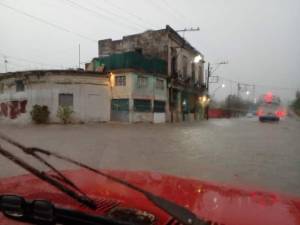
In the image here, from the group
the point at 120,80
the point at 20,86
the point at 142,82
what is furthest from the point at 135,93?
the point at 20,86

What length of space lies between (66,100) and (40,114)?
91.1 inches

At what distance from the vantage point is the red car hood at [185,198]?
2.04 metres

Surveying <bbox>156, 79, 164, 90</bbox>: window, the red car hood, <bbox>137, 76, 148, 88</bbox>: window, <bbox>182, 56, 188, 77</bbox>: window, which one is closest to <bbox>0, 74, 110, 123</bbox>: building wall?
<bbox>137, 76, 148, 88</bbox>: window

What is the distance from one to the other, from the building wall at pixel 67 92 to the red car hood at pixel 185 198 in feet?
87.6

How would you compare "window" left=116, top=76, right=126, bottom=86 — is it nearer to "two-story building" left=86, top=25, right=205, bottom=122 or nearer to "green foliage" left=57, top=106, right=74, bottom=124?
"two-story building" left=86, top=25, right=205, bottom=122

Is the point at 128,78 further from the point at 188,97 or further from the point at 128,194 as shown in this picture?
the point at 128,194

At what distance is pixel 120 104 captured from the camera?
31297mm

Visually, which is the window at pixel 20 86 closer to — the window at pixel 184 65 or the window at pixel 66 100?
the window at pixel 66 100

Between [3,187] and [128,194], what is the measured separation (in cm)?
97

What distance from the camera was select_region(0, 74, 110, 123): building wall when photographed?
2922cm

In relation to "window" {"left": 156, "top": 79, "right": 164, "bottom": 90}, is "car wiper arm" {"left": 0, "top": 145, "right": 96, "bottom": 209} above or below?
Result: below

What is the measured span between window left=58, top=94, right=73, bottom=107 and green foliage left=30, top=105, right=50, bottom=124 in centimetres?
125

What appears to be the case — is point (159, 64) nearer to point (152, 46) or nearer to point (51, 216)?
point (152, 46)

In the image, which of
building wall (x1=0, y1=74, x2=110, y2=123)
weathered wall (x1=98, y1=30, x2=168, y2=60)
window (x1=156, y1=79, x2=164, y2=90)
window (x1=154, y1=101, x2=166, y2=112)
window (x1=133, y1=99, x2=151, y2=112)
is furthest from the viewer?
weathered wall (x1=98, y1=30, x2=168, y2=60)
